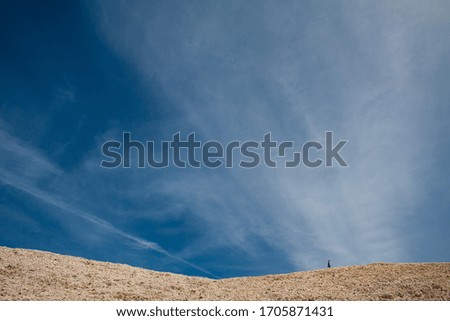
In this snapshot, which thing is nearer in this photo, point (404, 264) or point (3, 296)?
point (3, 296)

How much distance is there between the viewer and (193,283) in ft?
77.4

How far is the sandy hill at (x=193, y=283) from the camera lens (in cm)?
1828

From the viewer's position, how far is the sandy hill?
1828 centimetres
